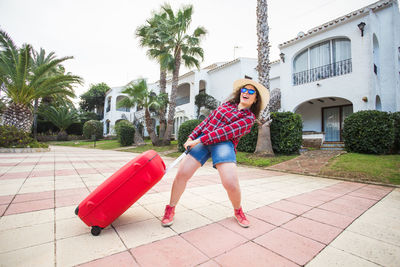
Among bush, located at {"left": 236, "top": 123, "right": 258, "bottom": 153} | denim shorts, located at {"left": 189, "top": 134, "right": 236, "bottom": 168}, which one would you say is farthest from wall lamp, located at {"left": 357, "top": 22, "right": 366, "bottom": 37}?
denim shorts, located at {"left": 189, "top": 134, "right": 236, "bottom": 168}

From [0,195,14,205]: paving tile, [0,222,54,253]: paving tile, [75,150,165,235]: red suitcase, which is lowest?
[0,222,54,253]: paving tile

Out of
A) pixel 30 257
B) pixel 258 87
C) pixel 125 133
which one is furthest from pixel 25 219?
pixel 125 133

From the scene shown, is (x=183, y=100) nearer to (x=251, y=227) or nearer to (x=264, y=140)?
(x=264, y=140)

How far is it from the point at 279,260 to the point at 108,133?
95.2 feet

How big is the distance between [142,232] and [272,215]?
149cm

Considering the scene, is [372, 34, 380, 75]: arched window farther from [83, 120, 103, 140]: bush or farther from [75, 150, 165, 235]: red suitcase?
[83, 120, 103, 140]: bush

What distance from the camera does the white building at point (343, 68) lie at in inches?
352

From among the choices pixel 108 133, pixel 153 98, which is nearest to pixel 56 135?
pixel 108 133

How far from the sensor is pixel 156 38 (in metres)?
13.6

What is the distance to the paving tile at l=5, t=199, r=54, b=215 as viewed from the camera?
7.16 ft

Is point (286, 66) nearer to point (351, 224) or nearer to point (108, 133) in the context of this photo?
point (351, 224)

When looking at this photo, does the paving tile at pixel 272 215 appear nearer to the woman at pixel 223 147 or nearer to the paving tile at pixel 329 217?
the paving tile at pixel 329 217

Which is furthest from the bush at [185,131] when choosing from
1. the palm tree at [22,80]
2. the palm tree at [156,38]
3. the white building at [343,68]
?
the palm tree at [22,80]

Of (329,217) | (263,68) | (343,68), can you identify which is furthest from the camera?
Answer: (343,68)
